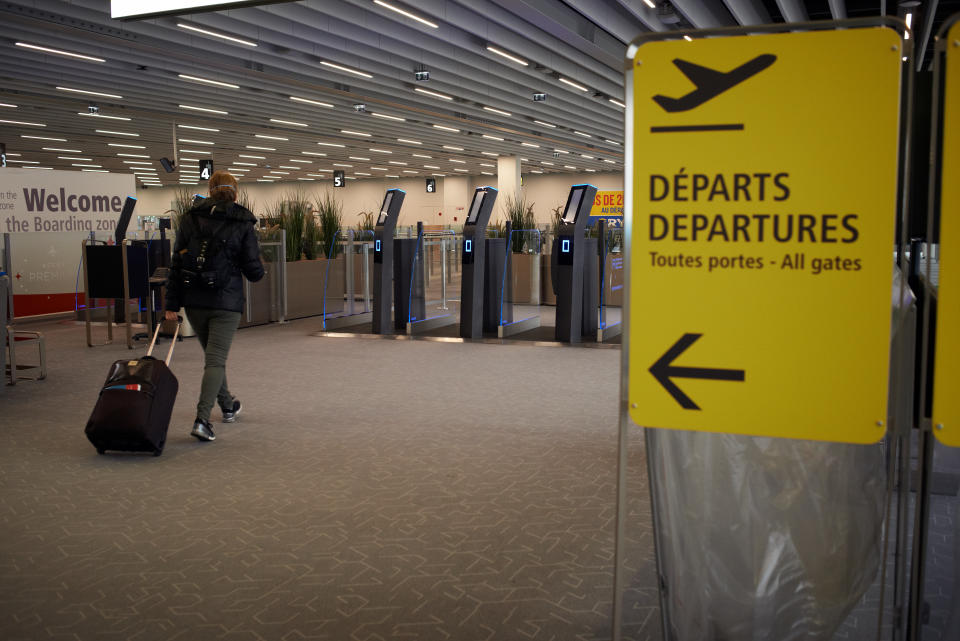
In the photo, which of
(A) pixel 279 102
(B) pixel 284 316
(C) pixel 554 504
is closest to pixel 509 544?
(C) pixel 554 504

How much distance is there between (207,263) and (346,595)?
2.37 m

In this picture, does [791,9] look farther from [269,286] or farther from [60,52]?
[60,52]

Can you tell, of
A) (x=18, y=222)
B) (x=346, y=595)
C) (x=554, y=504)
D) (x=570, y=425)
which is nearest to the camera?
(x=346, y=595)

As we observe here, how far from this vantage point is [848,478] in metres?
1.92

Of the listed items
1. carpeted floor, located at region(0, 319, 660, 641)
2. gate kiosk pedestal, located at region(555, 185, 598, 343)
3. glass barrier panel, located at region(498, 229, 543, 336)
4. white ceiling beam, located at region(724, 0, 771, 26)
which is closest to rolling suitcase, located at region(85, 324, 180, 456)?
carpeted floor, located at region(0, 319, 660, 641)

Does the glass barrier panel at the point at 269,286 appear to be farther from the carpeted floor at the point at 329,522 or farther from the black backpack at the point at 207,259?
the black backpack at the point at 207,259

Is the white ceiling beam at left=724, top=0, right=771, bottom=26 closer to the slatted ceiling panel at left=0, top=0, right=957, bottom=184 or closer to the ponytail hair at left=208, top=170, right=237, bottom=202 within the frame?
the slatted ceiling panel at left=0, top=0, right=957, bottom=184

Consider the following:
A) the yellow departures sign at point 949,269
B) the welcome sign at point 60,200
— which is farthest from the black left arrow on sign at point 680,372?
the welcome sign at point 60,200

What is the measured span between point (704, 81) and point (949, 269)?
574 millimetres

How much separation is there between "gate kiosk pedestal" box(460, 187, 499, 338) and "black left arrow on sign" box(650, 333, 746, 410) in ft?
22.6

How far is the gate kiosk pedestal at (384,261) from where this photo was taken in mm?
8805

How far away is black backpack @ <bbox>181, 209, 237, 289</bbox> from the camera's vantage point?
4.40m

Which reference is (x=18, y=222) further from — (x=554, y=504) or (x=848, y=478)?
(x=848, y=478)

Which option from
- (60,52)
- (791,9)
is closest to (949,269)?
(791,9)
